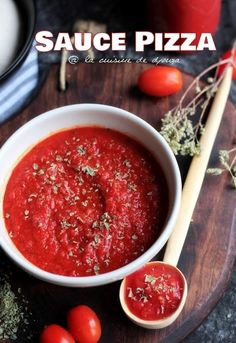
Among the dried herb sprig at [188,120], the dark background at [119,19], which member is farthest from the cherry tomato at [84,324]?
the dark background at [119,19]

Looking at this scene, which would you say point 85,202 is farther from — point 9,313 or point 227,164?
point 227,164

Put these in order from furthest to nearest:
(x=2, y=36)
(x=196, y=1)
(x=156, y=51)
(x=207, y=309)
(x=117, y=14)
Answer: (x=117, y=14), (x=156, y=51), (x=196, y=1), (x=2, y=36), (x=207, y=309)

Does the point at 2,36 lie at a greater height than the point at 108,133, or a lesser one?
greater

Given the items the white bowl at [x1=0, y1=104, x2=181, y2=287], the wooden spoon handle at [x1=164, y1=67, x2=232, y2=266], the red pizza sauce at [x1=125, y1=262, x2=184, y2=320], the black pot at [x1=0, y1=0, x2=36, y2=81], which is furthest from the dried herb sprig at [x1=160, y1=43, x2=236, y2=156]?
the black pot at [x1=0, y1=0, x2=36, y2=81]

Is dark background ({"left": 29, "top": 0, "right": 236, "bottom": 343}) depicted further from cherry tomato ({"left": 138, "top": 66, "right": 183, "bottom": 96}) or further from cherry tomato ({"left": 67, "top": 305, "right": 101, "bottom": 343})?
cherry tomato ({"left": 67, "top": 305, "right": 101, "bottom": 343})

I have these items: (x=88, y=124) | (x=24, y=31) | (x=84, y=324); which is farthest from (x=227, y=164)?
(x=24, y=31)

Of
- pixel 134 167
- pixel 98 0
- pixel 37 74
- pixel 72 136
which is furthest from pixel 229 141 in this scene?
pixel 98 0

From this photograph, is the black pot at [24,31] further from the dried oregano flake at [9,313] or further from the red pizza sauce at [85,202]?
the dried oregano flake at [9,313]

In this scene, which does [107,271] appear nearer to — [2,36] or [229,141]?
[229,141]
